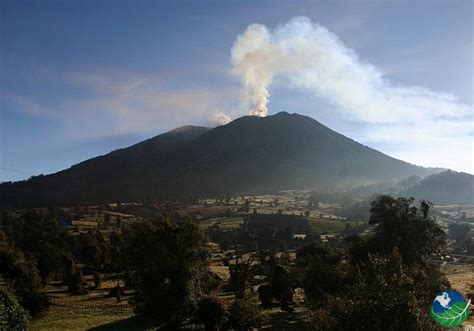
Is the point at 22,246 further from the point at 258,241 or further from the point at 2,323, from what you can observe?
the point at 258,241

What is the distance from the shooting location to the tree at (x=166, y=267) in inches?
1791

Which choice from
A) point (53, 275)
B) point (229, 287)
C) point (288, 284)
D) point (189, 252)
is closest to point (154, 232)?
point (189, 252)

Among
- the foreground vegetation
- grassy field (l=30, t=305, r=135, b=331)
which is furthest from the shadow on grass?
the foreground vegetation

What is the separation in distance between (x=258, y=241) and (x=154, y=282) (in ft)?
347

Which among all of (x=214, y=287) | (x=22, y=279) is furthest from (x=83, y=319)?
(x=214, y=287)

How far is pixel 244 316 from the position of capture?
4241 centimetres

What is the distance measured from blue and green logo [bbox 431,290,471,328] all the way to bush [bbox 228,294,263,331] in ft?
78.9

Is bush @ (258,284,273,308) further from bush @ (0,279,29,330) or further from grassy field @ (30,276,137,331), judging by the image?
bush @ (0,279,29,330)

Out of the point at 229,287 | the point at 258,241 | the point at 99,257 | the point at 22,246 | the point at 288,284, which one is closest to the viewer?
the point at 288,284

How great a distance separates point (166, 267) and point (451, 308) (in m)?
31.2

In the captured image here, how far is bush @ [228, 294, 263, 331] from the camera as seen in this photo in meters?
42.3

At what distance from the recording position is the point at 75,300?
2436 inches

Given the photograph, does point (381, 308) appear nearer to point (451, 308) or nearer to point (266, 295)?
point (451, 308)

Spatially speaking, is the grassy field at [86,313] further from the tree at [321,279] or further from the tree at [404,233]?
the tree at [404,233]
